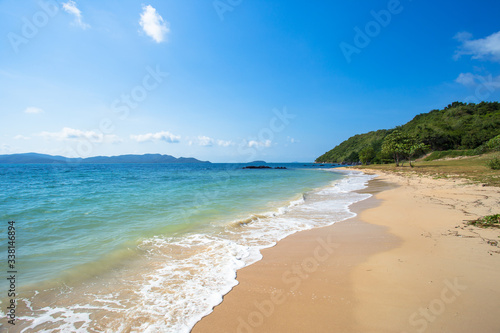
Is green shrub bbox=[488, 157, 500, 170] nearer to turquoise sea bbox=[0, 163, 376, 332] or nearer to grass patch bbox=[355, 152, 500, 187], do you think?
grass patch bbox=[355, 152, 500, 187]

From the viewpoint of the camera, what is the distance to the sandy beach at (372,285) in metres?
3.10

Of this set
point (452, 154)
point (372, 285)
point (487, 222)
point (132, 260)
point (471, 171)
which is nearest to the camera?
point (372, 285)

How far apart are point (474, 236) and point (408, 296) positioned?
4.67m

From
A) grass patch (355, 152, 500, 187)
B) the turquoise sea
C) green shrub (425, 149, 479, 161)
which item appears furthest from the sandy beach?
green shrub (425, 149, 479, 161)

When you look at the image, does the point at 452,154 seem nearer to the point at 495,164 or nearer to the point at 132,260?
the point at 495,164

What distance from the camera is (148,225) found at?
9000 mm

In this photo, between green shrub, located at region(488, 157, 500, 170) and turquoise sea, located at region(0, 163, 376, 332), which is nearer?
turquoise sea, located at region(0, 163, 376, 332)

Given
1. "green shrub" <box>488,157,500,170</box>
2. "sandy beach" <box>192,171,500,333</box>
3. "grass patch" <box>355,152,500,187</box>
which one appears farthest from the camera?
"green shrub" <box>488,157,500,170</box>

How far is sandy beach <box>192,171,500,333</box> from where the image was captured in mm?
3098

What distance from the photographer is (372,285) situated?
405cm

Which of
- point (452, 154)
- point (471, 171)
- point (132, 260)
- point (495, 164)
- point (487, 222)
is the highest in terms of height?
point (452, 154)

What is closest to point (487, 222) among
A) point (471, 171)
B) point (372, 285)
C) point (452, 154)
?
point (372, 285)

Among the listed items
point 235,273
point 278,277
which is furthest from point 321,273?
point 235,273

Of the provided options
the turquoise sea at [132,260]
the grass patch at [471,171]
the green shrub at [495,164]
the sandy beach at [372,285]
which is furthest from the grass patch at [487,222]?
the green shrub at [495,164]
